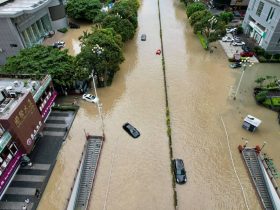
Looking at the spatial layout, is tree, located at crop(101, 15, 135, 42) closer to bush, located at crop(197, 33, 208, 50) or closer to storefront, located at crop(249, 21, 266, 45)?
bush, located at crop(197, 33, 208, 50)

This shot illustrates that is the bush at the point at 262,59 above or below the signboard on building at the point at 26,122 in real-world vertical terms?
below

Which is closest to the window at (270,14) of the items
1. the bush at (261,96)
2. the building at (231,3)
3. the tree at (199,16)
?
the tree at (199,16)

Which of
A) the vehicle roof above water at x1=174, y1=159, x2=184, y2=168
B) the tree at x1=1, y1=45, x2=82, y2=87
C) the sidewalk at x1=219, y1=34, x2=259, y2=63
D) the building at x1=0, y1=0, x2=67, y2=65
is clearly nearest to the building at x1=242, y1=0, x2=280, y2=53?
the sidewalk at x1=219, y1=34, x2=259, y2=63

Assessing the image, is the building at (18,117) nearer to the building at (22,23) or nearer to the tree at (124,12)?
the building at (22,23)

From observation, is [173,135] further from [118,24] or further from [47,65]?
[118,24]

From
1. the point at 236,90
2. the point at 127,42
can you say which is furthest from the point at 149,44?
the point at 236,90

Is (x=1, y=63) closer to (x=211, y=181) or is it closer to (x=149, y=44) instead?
(x=149, y=44)

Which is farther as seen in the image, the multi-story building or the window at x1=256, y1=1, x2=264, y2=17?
the multi-story building
